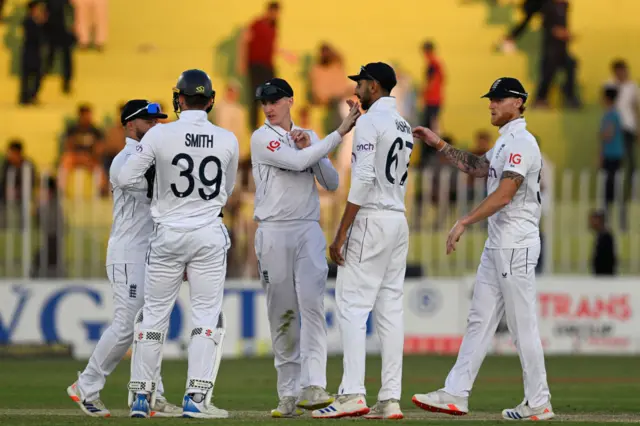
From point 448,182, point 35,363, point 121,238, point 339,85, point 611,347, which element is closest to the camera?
point 121,238

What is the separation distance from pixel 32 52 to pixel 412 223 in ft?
29.5

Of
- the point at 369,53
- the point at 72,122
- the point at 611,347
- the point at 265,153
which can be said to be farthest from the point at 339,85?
the point at 265,153

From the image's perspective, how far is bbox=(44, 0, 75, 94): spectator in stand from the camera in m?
25.2

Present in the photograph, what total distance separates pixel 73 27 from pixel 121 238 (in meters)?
17.6

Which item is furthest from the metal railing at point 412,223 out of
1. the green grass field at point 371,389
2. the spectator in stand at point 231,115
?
the spectator in stand at point 231,115

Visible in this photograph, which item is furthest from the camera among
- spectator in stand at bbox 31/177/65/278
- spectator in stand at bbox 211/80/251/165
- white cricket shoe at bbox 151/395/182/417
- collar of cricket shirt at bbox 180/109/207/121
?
spectator in stand at bbox 211/80/251/165

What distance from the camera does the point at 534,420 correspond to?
964 cm

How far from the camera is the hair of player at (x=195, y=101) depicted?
966 centimetres

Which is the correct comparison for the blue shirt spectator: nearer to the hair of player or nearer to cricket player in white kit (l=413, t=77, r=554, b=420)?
cricket player in white kit (l=413, t=77, r=554, b=420)

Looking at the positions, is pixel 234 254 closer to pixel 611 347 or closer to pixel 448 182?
pixel 448 182

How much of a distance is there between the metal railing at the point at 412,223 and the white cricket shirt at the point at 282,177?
9.31 meters

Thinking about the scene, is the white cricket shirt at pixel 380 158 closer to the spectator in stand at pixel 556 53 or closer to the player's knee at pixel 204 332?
the player's knee at pixel 204 332

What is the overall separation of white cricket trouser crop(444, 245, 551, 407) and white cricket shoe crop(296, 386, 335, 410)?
896 mm

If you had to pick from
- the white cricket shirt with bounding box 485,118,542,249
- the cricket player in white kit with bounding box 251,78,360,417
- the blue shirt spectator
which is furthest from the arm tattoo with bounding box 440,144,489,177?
the blue shirt spectator
